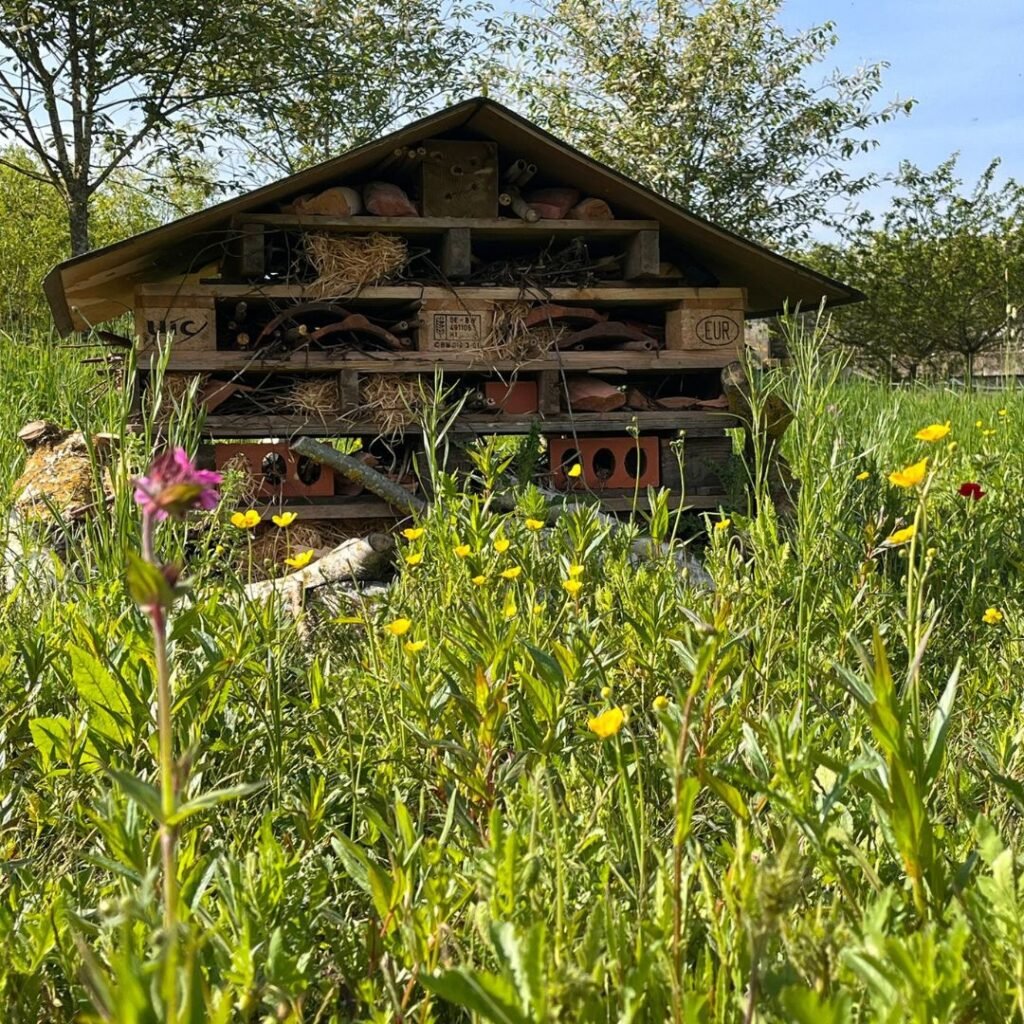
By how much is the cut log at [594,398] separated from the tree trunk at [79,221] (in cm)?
1112

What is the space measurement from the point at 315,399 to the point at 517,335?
1.20 metres

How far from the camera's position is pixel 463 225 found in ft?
19.7

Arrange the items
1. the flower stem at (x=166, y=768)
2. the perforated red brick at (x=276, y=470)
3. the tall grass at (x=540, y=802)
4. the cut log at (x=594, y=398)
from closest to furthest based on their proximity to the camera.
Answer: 1. the flower stem at (x=166, y=768)
2. the tall grass at (x=540, y=802)
3. the perforated red brick at (x=276, y=470)
4. the cut log at (x=594, y=398)

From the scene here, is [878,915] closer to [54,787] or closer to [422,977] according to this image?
[422,977]

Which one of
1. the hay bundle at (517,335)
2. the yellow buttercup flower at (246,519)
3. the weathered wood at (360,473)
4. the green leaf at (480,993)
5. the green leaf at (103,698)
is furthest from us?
the hay bundle at (517,335)

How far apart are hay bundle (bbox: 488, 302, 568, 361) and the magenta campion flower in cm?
535

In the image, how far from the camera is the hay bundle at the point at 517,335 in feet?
20.0

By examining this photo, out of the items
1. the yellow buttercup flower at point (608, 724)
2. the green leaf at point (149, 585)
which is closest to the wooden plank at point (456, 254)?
the yellow buttercup flower at point (608, 724)

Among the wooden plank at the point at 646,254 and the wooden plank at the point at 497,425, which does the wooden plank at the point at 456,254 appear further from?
the wooden plank at the point at 646,254

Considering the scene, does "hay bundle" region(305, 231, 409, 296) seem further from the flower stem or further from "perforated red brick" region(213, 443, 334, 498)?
the flower stem

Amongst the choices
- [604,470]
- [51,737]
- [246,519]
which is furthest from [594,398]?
[51,737]

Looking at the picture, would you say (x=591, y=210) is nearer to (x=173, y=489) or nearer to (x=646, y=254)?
(x=646, y=254)

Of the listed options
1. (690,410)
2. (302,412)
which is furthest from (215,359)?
(690,410)

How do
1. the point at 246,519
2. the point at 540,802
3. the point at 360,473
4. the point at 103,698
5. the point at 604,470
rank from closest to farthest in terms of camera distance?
the point at 540,802 < the point at 103,698 < the point at 246,519 < the point at 360,473 < the point at 604,470
